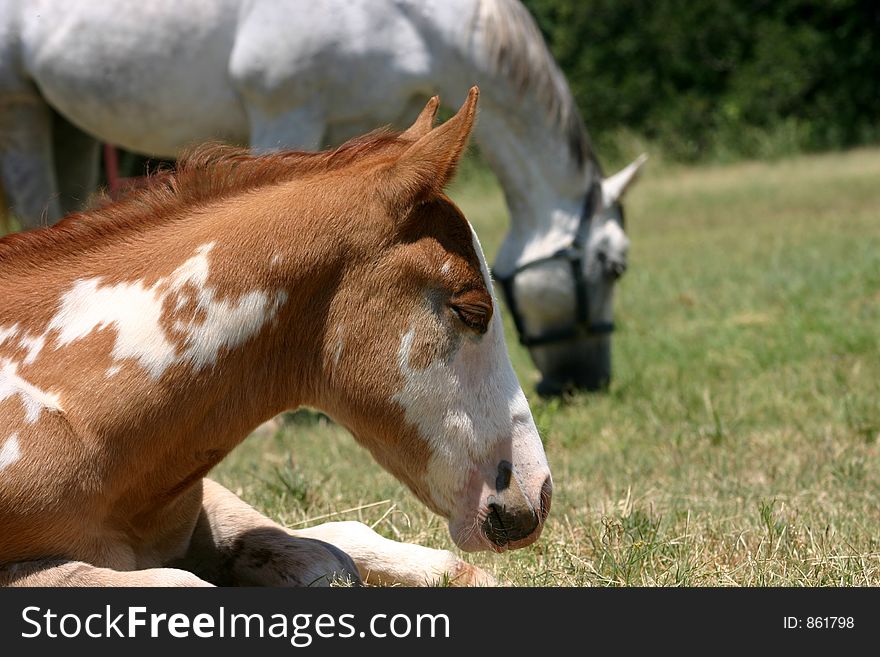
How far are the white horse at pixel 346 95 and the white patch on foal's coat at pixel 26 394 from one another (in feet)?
10.2

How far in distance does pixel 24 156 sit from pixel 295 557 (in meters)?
4.38

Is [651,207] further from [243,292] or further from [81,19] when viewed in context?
[243,292]

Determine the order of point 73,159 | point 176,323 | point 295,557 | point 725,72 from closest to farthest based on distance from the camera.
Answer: point 176,323 → point 295,557 → point 73,159 → point 725,72

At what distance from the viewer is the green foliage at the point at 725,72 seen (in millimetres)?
19562

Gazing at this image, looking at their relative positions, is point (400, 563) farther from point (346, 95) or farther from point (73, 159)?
point (73, 159)

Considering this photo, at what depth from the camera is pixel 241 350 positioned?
8.75 ft

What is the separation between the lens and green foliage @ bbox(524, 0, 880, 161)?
1956 centimetres

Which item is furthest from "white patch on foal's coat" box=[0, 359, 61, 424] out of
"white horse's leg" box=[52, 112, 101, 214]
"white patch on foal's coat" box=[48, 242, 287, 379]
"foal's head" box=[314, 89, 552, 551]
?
"white horse's leg" box=[52, 112, 101, 214]

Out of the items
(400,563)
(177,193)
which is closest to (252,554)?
(400,563)

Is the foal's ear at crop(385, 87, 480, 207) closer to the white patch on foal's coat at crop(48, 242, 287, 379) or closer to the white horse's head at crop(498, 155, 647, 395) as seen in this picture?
the white patch on foal's coat at crop(48, 242, 287, 379)

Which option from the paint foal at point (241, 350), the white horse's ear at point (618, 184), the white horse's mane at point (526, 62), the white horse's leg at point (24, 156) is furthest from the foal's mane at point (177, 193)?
the white horse's leg at point (24, 156)

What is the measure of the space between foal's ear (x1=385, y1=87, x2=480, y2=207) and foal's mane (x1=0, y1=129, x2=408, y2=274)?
169mm

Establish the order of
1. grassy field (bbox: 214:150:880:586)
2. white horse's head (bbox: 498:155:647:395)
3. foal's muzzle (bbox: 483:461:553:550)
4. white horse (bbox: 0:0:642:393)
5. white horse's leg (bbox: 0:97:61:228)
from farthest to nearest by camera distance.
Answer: white horse's leg (bbox: 0:97:61:228) → white horse's head (bbox: 498:155:647:395) → white horse (bbox: 0:0:642:393) → grassy field (bbox: 214:150:880:586) → foal's muzzle (bbox: 483:461:553:550)

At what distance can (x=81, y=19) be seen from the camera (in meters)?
5.97
